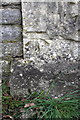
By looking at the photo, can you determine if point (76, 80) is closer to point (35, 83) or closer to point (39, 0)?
point (35, 83)

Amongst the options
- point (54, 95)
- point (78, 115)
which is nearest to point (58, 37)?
point (54, 95)

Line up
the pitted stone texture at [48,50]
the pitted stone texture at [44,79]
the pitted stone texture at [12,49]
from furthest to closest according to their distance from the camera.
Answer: the pitted stone texture at [12,49]
the pitted stone texture at [48,50]
the pitted stone texture at [44,79]

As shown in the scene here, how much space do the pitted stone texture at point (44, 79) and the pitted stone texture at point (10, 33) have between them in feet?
1.05

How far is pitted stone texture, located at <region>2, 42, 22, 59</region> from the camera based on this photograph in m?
1.97

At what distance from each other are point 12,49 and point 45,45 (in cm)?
36

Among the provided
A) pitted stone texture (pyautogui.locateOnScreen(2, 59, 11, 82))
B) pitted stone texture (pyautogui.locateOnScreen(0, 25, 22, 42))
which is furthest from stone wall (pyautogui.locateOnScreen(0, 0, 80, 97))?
pitted stone texture (pyautogui.locateOnScreen(2, 59, 11, 82))

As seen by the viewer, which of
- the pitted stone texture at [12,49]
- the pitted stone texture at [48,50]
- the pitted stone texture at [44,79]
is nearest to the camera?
the pitted stone texture at [44,79]

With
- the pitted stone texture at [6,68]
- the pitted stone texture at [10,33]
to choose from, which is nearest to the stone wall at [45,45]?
the pitted stone texture at [10,33]

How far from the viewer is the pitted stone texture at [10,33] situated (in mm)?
1944

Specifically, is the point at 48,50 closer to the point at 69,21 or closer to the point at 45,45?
the point at 45,45

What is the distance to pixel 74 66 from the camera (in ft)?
6.03

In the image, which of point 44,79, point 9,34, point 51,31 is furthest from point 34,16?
point 44,79

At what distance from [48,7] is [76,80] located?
2.45 ft

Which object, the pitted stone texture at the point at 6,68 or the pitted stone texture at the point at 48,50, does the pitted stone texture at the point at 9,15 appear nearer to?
the pitted stone texture at the point at 48,50
